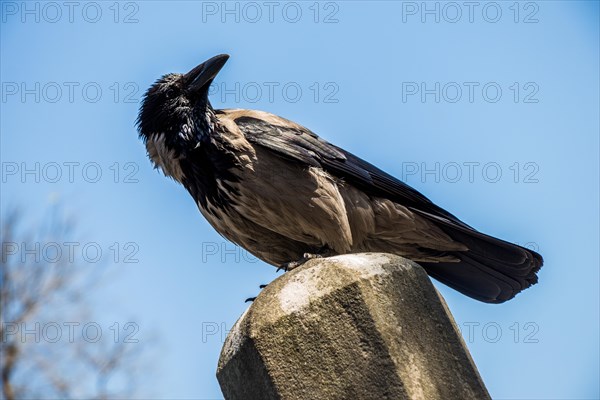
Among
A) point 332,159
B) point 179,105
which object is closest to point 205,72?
point 179,105

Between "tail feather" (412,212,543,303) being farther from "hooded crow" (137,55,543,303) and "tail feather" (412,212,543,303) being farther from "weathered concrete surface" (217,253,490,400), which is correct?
"weathered concrete surface" (217,253,490,400)

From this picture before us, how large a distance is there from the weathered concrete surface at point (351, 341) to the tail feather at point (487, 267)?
2407 millimetres

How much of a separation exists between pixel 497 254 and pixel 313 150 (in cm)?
120

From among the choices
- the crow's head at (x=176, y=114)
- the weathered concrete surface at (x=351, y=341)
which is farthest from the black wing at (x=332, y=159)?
the weathered concrete surface at (x=351, y=341)

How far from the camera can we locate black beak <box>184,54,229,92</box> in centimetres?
567

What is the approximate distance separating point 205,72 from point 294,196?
94 cm

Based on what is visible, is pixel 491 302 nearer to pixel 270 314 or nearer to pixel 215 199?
pixel 215 199

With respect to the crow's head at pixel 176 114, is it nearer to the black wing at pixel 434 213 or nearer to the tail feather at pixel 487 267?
the black wing at pixel 434 213

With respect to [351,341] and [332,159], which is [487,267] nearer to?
[332,159]

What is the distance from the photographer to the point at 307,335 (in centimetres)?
318

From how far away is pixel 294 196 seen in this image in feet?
17.6

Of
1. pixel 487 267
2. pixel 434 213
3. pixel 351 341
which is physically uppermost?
pixel 434 213

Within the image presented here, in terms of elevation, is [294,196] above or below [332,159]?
below

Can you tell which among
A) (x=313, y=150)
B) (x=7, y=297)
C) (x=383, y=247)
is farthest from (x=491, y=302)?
(x=7, y=297)
